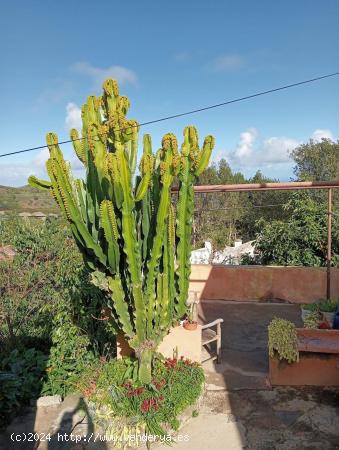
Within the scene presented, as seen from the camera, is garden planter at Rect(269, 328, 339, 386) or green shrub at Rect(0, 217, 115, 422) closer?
garden planter at Rect(269, 328, 339, 386)

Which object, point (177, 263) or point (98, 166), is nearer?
point (98, 166)

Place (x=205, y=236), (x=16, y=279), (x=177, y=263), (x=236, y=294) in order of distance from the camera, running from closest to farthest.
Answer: (x=177, y=263)
(x=16, y=279)
(x=236, y=294)
(x=205, y=236)

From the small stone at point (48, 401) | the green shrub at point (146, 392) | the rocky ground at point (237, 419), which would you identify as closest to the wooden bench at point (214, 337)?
the rocky ground at point (237, 419)

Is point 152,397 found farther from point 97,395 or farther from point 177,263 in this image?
point 177,263

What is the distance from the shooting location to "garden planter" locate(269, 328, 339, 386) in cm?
398

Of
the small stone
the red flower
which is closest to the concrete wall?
the small stone

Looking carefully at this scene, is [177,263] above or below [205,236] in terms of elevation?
above

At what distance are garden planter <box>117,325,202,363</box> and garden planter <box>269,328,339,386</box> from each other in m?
0.83

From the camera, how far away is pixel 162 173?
11.6 ft

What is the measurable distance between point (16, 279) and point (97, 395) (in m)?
3.18

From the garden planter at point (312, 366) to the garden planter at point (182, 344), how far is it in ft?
2.74

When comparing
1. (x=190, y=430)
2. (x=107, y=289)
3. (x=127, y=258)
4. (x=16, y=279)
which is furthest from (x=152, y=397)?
(x=16, y=279)

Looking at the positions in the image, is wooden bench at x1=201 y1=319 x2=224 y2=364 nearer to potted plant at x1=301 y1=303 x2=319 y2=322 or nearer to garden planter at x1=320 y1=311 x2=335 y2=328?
potted plant at x1=301 y1=303 x2=319 y2=322

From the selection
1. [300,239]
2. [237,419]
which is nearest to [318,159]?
[300,239]
